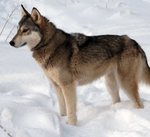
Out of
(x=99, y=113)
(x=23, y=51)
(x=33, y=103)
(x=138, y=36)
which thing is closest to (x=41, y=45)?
(x=33, y=103)

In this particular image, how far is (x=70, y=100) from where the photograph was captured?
5.23 m

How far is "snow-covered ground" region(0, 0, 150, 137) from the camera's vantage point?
465 cm

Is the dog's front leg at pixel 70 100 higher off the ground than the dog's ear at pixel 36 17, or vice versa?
the dog's ear at pixel 36 17

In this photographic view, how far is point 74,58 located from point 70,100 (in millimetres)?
518

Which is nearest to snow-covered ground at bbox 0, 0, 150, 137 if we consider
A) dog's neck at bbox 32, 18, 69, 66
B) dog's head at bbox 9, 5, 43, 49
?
dog's neck at bbox 32, 18, 69, 66

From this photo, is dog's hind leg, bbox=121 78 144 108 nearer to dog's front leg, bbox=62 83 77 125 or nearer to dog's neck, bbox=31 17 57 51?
dog's front leg, bbox=62 83 77 125

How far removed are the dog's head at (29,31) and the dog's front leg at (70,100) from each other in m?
0.66

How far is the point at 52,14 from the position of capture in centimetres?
1113

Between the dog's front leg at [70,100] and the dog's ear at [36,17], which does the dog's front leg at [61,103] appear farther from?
the dog's ear at [36,17]

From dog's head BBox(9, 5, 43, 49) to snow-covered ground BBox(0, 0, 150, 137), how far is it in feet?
2.40

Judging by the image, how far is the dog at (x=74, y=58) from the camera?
513 cm

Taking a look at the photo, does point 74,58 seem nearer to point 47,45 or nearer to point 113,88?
point 47,45

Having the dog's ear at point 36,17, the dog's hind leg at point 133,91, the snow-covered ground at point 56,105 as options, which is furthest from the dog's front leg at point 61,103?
the dog's ear at point 36,17

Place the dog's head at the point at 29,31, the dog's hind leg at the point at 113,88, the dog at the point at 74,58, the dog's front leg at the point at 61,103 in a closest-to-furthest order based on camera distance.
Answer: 1. the dog's head at the point at 29,31
2. the dog at the point at 74,58
3. the dog's front leg at the point at 61,103
4. the dog's hind leg at the point at 113,88
